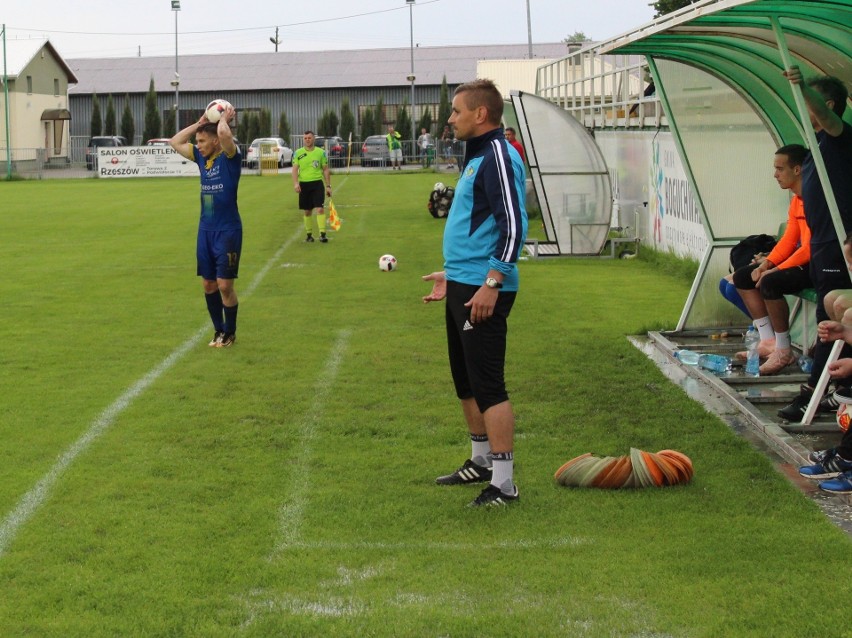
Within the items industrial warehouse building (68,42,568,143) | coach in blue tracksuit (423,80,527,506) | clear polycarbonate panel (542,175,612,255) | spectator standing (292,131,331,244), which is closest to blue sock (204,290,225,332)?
coach in blue tracksuit (423,80,527,506)

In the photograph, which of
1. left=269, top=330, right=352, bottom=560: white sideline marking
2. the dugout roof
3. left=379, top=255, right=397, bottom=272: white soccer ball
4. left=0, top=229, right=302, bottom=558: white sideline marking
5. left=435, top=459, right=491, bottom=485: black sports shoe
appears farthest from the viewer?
left=379, top=255, right=397, bottom=272: white soccer ball

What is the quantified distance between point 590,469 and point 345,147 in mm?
56615

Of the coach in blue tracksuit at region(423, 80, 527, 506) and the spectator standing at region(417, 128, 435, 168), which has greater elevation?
the spectator standing at region(417, 128, 435, 168)

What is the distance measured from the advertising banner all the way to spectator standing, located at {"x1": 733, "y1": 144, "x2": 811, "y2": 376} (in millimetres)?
44120

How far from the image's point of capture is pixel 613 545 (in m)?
5.19

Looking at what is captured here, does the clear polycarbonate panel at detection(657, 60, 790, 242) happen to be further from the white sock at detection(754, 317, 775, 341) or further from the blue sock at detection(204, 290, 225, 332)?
the blue sock at detection(204, 290, 225, 332)

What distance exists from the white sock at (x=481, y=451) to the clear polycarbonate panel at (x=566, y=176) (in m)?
12.1

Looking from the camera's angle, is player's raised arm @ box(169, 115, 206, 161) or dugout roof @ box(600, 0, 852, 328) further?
player's raised arm @ box(169, 115, 206, 161)

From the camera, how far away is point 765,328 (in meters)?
9.09

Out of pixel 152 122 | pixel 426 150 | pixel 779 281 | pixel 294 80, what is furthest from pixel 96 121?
pixel 779 281

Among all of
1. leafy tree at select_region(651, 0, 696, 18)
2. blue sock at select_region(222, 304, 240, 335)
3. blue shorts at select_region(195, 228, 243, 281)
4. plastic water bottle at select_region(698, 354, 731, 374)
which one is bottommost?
plastic water bottle at select_region(698, 354, 731, 374)

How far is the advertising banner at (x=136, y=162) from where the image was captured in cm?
5091

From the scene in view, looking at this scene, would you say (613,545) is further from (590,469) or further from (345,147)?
(345,147)

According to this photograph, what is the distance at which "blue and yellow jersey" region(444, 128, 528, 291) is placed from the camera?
5570 millimetres
